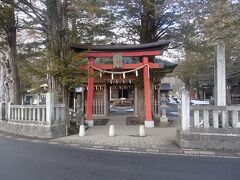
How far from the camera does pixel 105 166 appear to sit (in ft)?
26.4

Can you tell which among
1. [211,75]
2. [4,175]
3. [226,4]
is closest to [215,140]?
[226,4]

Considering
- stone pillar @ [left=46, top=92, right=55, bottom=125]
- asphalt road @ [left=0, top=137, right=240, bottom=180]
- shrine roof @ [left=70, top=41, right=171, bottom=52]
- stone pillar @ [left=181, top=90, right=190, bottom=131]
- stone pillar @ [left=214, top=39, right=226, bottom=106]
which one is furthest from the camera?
shrine roof @ [left=70, top=41, right=171, bottom=52]

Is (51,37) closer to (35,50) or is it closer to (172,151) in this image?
(35,50)

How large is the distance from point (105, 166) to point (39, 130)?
7.15m

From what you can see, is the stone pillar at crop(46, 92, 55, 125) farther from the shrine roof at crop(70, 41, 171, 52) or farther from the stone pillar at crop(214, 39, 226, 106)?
the stone pillar at crop(214, 39, 226, 106)

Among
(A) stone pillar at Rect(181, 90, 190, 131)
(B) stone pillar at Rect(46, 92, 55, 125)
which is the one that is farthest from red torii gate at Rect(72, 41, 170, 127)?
(A) stone pillar at Rect(181, 90, 190, 131)

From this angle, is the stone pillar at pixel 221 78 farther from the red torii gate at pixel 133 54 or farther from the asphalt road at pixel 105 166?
the red torii gate at pixel 133 54

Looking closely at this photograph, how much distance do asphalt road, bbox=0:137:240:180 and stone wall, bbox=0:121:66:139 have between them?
11.1ft

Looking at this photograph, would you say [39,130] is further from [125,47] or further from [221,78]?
[221,78]

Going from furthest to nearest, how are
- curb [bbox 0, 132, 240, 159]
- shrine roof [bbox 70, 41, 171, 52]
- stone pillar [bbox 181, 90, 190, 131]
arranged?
shrine roof [bbox 70, 41, 171, 52] < stone pillar [bbox 181, 90, 190, 131] < curb [bbox 0, 132, 240, 159]

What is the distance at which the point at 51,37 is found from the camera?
632 inches

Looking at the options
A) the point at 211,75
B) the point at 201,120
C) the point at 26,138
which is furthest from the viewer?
the point at 211,75

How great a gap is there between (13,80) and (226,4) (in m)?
13.7

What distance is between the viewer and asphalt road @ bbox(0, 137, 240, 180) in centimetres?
698
